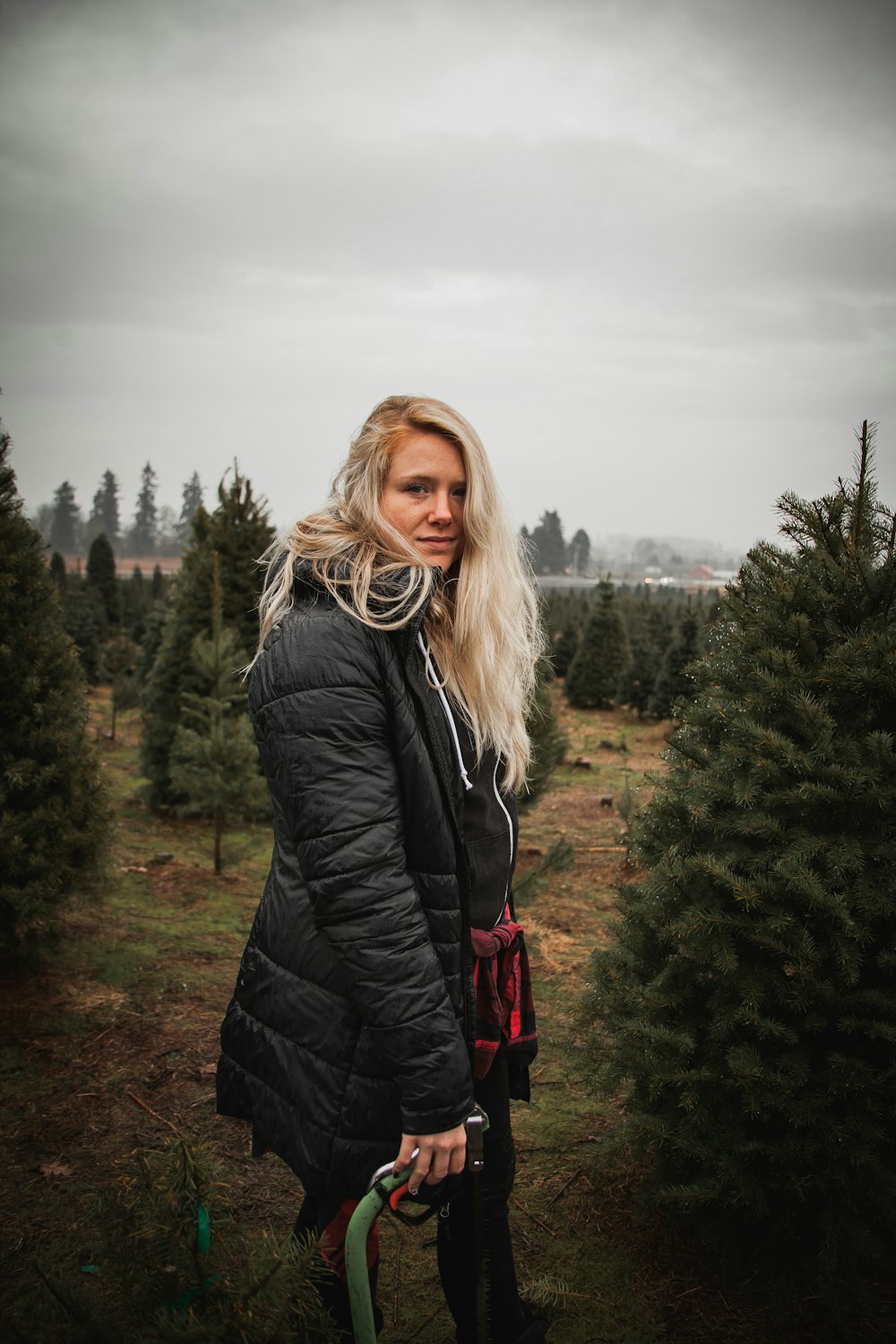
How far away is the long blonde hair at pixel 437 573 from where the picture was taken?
192cm

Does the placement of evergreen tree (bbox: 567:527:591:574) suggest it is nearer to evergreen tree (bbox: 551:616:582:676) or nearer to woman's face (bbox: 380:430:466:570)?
evergreen tree (bbox: 551:616:582:676)

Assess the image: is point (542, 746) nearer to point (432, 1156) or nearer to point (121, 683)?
point (432, 1156)

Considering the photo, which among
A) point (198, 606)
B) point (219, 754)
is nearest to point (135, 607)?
point (198, 606)

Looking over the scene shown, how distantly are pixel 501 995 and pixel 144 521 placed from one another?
90263 millimetres

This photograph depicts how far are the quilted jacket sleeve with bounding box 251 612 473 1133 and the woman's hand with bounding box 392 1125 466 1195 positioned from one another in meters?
0.03

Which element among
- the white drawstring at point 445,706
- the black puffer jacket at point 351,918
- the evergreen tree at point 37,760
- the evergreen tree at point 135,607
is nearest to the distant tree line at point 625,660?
the evergreen tree at point 135,607

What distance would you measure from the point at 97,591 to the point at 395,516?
1131 inches

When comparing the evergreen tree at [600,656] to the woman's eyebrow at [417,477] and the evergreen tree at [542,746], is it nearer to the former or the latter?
the evergreen tree at [542,746]

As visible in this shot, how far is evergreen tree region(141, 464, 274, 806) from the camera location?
9781mm

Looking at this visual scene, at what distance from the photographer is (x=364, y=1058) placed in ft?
5.80

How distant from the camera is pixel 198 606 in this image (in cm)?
988

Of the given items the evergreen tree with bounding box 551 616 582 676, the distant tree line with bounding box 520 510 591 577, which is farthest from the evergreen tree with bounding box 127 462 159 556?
the evergreen tree with bounding box 551 616 582 676

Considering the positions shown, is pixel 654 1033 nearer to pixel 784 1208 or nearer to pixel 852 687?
pixel 784 1208

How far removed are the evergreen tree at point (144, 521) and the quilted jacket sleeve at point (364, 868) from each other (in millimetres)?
89531
